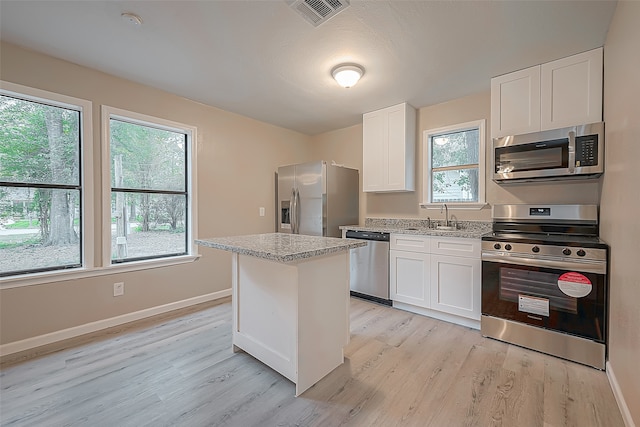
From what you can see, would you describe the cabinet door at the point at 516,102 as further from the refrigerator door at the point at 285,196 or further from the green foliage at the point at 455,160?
the refrigerator door at the point at 285,196

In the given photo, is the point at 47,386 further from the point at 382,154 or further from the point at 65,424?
the point at 382,154

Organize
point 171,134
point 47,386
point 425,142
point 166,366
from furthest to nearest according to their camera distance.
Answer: point 425,142 < point 171,134 < point 166,366 < point 47,386

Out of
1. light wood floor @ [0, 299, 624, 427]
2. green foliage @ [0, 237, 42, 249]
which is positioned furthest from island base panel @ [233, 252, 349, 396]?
green foliage @ [0, 237, 42, 249]

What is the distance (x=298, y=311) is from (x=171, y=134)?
9.02ft

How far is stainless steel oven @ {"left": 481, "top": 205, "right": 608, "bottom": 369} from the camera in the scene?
78.8 inches

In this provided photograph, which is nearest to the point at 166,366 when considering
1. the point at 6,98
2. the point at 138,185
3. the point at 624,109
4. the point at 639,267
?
the point at 138,185

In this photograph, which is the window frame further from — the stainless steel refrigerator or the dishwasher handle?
the dishwasher handle

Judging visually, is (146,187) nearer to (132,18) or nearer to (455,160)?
(132,18)

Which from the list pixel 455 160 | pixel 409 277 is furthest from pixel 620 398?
pixel 455 160

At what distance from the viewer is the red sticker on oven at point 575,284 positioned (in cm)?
202

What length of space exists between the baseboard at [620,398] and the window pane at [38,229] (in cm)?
411

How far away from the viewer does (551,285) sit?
2166 millimetres

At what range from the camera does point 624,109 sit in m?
1.68

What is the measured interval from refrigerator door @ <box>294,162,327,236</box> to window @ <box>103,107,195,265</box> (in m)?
1.41
